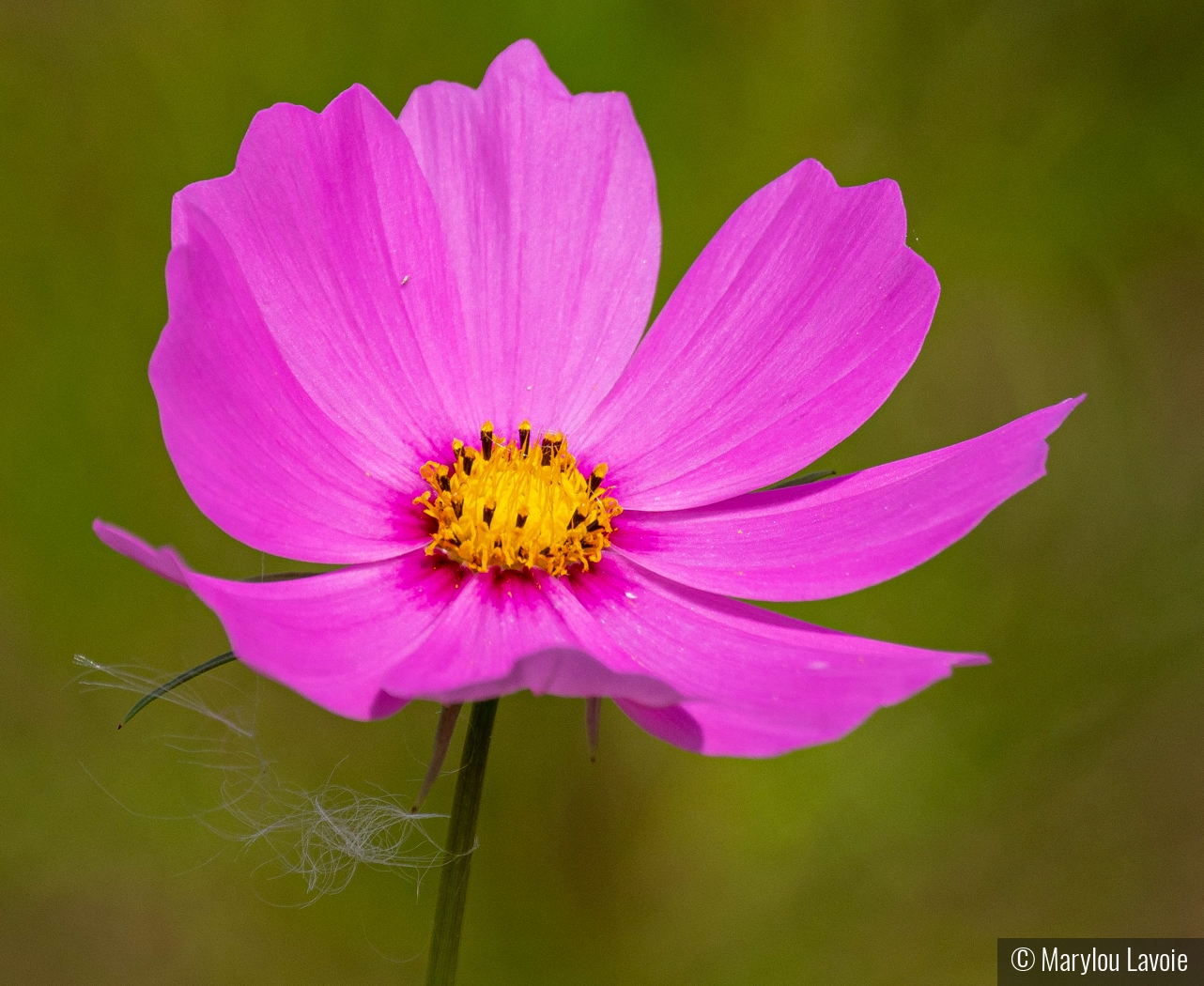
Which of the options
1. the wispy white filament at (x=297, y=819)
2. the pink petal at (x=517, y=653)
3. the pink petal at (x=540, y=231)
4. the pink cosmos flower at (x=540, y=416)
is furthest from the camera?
the pink petal at (x=540, y=231)

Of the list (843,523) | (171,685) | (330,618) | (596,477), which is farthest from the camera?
(596,477)

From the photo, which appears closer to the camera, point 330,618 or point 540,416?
point 330,618

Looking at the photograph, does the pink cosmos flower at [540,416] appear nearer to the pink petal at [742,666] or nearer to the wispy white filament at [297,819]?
the pink petal at [742,666]

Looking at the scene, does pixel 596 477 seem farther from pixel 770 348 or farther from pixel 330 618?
pixel 330 618

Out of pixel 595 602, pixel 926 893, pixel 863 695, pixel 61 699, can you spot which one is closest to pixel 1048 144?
pixel 926 893

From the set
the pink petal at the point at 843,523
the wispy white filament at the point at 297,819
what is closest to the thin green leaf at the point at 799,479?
the pink petal at the point at 843,523

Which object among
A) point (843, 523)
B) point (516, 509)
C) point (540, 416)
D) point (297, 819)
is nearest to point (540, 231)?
point (540, 416)

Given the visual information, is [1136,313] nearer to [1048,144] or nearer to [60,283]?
[1048,144]

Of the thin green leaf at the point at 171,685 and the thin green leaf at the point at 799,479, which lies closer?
the thin green leaf at the point at 171,685

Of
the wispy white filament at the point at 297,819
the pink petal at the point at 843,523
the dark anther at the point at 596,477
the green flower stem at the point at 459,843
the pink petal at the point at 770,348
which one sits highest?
the pink petal at the point at 770,348
